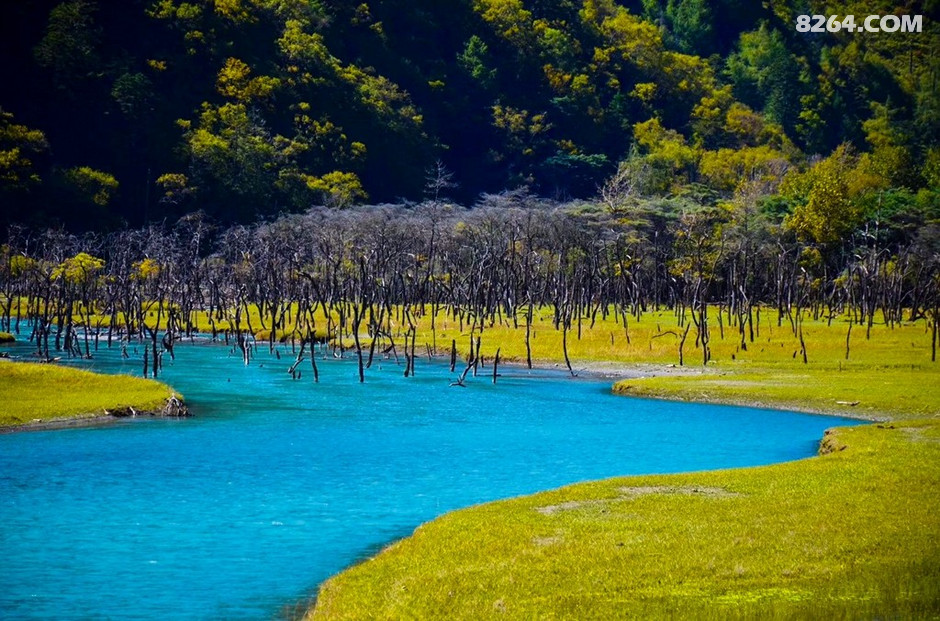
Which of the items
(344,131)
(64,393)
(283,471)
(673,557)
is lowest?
(283,471)

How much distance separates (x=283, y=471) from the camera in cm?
3306

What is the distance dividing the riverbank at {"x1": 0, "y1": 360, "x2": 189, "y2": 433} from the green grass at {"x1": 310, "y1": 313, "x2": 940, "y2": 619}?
19.4 m

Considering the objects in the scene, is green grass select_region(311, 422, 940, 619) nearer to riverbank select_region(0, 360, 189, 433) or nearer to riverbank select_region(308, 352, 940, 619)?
riverbank select_region(308, 352, 940, 619)

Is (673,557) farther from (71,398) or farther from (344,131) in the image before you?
(344,131)

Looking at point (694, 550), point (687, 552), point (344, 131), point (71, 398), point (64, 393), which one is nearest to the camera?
point (687, 552)

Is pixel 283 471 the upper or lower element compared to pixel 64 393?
lower

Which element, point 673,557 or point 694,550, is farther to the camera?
point 694,550

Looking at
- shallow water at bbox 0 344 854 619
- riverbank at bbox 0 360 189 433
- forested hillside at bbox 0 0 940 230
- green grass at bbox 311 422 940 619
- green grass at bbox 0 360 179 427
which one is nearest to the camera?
green grass at bbox 311 422 940 619

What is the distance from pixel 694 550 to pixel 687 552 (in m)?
0.18

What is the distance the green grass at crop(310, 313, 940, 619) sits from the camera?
18172 mm

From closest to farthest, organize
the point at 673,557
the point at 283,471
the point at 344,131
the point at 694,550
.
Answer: the point at 673,557, the point at 694,550, the point at 283,471, the point at 344,131

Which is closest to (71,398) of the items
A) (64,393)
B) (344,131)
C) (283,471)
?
(64,393)

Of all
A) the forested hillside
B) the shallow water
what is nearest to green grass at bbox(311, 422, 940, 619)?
the shallow water

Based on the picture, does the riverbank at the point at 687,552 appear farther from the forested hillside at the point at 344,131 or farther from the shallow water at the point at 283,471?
the forested hillside at the point at 344,131
